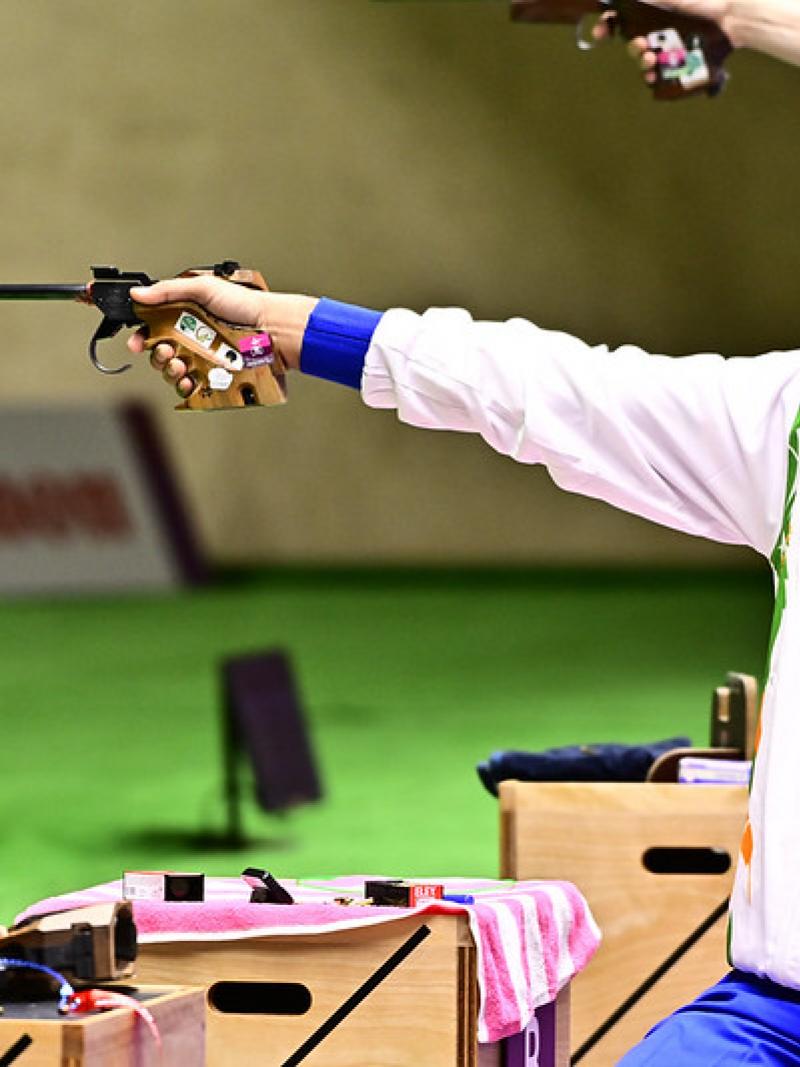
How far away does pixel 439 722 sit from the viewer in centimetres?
760

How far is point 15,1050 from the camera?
188cm

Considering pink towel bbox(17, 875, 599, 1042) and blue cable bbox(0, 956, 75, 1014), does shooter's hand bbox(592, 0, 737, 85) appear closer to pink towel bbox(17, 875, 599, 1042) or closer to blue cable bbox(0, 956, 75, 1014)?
pink towel bbox(17, 875, 599, 1042)

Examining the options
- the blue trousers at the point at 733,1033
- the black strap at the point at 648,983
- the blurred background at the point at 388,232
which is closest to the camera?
the blue trousers at the point at 733,1033

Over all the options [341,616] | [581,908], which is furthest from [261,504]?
[581,908]

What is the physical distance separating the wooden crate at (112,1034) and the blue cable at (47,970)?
15 mm

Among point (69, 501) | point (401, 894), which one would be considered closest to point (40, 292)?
point (401, 894)

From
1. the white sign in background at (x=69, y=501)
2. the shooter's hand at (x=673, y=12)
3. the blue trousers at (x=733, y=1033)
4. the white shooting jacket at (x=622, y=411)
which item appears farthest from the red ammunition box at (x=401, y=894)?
the white sign in background at (x=69, y=501)

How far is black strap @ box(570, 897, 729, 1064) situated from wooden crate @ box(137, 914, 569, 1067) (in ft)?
2.49

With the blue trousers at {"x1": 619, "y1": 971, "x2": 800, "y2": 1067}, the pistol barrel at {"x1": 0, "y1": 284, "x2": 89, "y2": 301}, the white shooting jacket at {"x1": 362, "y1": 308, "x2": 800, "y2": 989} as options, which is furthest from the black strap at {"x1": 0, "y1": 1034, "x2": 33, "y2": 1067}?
the pistol barrel at {"x1": 0, "y1": 284, "x2": 89, "y2": 301}

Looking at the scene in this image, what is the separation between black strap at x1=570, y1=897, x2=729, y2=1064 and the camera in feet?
10.2

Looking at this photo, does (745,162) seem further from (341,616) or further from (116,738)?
(116,738)

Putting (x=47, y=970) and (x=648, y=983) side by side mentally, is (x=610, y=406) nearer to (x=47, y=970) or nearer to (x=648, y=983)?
(x=47, y=970)

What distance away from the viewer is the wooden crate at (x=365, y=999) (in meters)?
2.36

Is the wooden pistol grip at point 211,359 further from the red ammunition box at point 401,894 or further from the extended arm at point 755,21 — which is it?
the extended arm at point 755,21
